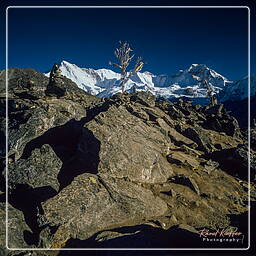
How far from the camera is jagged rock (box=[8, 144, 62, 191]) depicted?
1370cm

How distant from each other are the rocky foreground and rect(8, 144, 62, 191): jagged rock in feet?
0.20

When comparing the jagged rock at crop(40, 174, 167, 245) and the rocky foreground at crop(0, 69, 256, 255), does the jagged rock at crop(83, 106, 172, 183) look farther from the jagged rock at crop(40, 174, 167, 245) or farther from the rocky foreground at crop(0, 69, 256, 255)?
the jagged rock at crop(40, 174, 167, 245)

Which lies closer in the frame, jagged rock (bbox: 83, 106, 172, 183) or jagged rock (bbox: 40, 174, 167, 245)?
jagged rock (bbox: 40, 174, 167, 245)

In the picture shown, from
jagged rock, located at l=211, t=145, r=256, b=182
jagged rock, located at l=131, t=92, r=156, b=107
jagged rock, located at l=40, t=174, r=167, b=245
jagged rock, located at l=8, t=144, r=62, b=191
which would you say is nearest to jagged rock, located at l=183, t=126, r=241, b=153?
jagged rock, located at l=211, t=145, r=256, b=182

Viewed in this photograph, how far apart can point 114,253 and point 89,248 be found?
131 centimetres

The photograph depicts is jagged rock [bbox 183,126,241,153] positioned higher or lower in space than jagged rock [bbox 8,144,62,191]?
higher

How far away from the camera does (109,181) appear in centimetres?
1306

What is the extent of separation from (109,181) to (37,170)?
4.95 m

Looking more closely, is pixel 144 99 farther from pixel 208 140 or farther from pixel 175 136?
pixel 208 140

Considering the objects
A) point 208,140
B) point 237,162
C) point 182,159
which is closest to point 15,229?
point 182,159

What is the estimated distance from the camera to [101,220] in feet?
38.3

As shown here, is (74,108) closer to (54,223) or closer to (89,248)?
(54,223)

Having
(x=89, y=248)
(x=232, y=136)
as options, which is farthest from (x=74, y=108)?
(x=232, y=136)

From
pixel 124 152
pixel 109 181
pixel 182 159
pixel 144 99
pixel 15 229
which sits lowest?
Result: pixel 15 229
